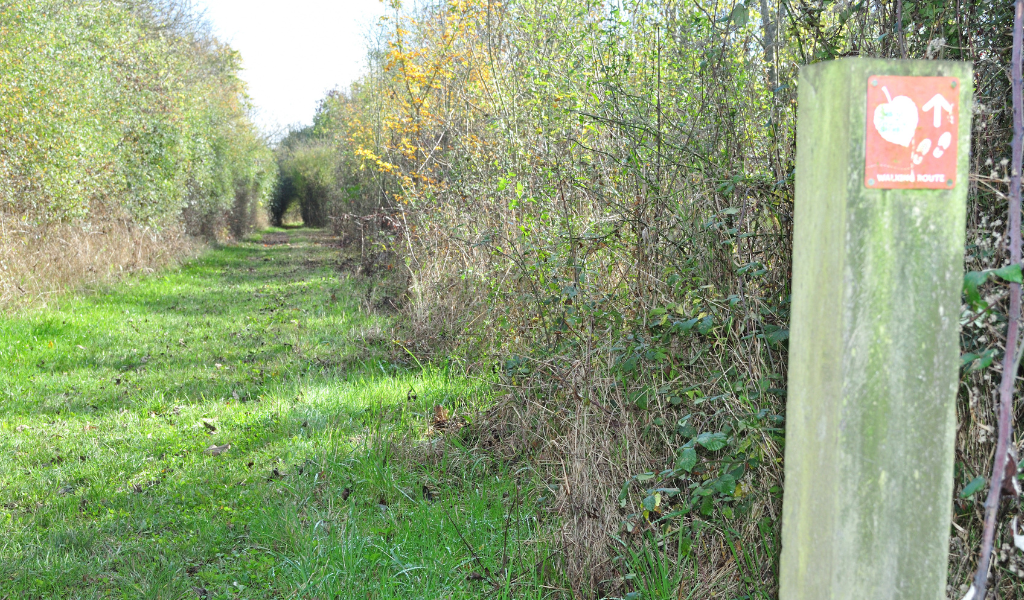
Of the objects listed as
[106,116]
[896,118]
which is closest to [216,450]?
[896,118]

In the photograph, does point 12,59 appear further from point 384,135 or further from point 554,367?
point 554,367

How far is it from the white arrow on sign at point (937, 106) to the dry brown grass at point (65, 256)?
10917 millimetres

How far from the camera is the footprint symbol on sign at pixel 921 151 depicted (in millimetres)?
1809

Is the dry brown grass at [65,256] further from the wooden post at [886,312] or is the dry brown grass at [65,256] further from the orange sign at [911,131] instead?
the orange sign at [911,131]

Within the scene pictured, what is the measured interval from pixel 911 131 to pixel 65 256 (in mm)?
13299

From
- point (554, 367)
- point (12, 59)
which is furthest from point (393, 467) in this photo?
point (12, 59)

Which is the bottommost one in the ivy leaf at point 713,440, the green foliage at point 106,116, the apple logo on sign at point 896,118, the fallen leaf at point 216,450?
the fallen leaf at point 216,450

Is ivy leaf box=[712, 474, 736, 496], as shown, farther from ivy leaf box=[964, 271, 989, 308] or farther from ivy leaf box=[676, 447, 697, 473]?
ivy leaf box=[964, 271, 989, 308]

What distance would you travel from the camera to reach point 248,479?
483cm

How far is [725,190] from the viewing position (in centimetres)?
321

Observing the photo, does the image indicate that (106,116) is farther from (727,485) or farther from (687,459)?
(727,485)

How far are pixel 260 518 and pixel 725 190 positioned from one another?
9.89 feet

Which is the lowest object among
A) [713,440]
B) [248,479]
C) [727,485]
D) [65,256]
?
[248,479]

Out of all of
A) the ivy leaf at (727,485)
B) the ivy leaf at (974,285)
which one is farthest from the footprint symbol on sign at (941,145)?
the ivy leaf at (727,485)
